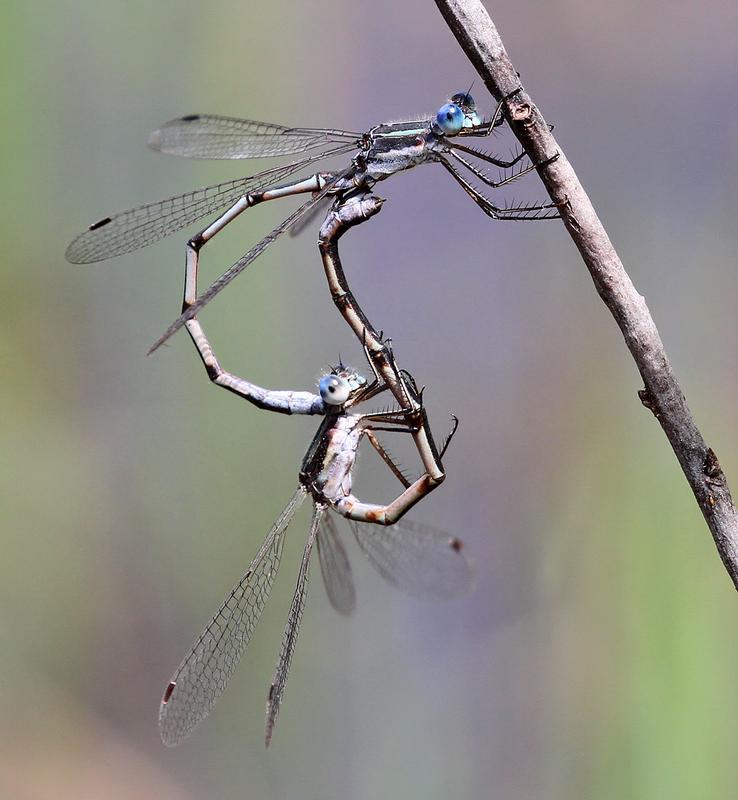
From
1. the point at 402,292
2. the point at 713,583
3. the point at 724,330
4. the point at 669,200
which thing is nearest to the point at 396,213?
the point at 402,292

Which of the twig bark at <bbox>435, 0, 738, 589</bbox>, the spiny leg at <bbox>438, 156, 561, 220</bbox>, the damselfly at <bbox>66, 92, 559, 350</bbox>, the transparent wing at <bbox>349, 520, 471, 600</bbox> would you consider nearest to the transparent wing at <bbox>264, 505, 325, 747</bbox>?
the transparent wing at <bbox>349, 520, 471, 600</bbox>

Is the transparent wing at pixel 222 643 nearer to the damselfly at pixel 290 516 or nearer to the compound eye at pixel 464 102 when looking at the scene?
the damselfly at pixel 290 516

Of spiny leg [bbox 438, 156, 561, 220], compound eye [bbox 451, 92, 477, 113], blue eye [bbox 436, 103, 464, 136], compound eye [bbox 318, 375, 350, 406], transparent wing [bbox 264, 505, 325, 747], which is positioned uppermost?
compound eye [bbox 451, 92, 477, 113]

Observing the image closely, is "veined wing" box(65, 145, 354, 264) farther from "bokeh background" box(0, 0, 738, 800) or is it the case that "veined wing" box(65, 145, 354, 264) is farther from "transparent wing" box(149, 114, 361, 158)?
"bokeh background" box(0, 0, 738, 800)

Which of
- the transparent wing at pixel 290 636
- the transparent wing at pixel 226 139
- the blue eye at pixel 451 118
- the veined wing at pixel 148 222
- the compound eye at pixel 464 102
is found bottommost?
the transparent wing at pixel 290 636

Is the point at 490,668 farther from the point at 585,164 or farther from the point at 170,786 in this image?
the point at 585,164

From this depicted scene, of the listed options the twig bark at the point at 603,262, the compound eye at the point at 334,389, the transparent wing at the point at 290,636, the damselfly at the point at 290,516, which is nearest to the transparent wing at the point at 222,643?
the damselfly at the point at 290,516
